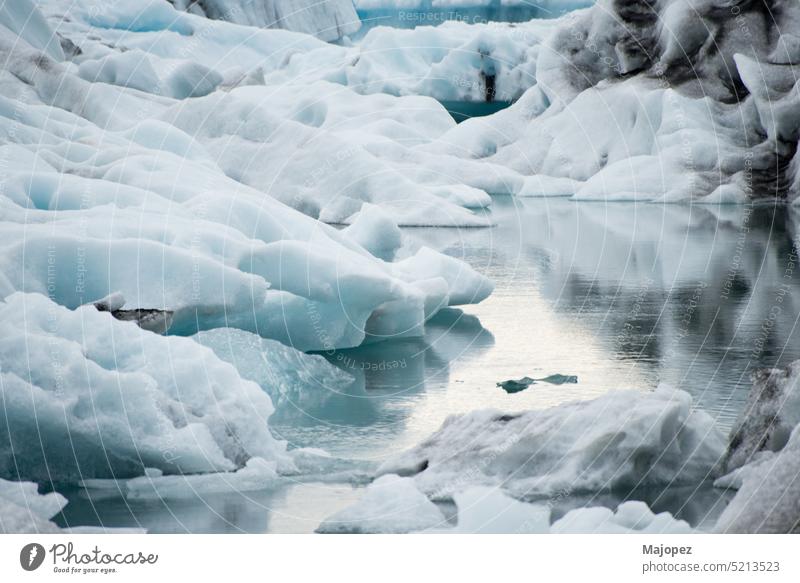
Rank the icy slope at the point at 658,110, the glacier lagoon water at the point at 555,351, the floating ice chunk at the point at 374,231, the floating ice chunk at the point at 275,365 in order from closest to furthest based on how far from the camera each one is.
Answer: the glacier lagoon water at the point at 555,351
the floating ice chunk at the point at 275,365
the floating ice chunk at the point at 374,231
the icy slope at the point at 658,110

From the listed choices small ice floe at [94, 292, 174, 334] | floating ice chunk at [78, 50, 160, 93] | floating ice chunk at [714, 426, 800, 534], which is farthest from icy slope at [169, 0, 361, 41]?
floating ice chunk at [714, 426, 800, 534]

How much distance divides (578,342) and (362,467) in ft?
7.50

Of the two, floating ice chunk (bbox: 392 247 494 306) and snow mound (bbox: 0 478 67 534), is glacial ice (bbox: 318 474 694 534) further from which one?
floating ice chunk (bbox: 392 247 494 306)

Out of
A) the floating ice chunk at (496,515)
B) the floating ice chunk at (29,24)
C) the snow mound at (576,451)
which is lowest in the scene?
the floating ice chunk at (496,515)

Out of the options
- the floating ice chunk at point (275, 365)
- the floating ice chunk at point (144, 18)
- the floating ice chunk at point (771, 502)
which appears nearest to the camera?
the floating ice chunk at point (771, 502)

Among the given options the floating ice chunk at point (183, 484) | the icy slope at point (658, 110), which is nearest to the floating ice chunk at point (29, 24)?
the floating ice chunk at point (183, 484)

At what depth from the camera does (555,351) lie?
6039 mm

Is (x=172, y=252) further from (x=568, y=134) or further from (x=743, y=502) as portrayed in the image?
(x=568, y=134)

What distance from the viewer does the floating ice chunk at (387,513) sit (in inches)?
151

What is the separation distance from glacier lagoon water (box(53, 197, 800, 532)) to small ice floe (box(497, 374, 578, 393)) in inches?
2.2

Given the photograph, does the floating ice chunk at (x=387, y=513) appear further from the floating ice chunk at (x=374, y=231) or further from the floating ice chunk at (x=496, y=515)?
the floating ice chunk at (x=374, y=231)

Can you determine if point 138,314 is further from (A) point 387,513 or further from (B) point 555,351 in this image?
(B) point 555,351

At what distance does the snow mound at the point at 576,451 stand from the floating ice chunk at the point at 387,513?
0.41ft
